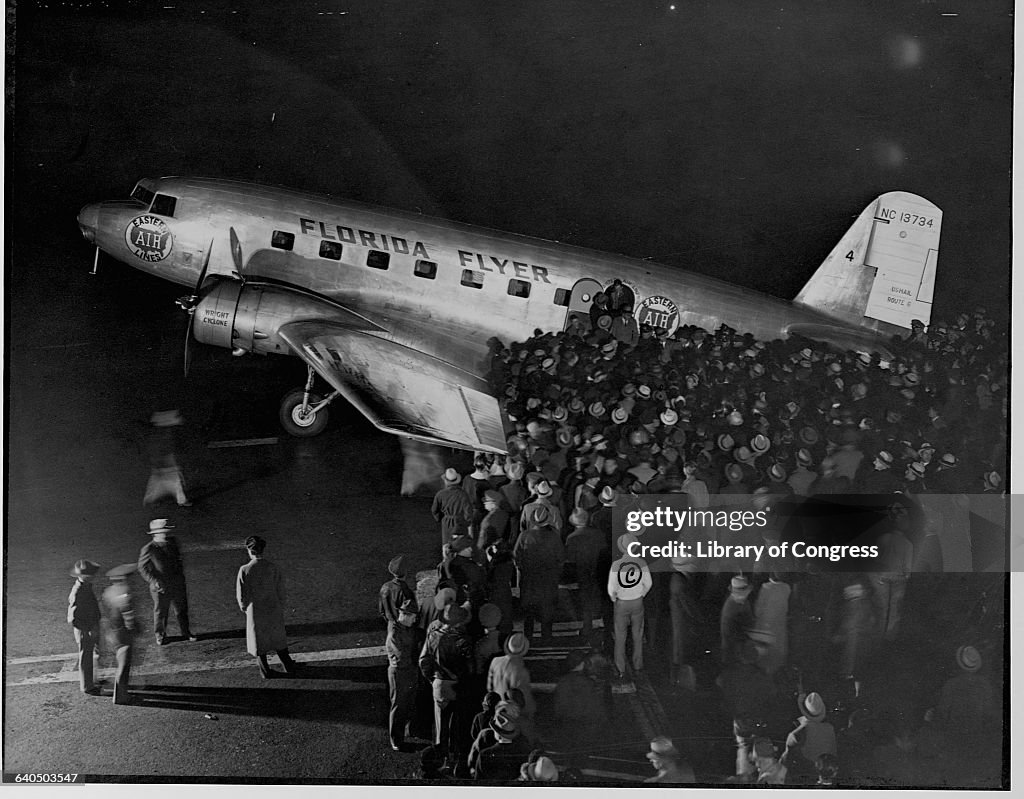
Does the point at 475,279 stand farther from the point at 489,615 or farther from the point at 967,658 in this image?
the point at 967,658

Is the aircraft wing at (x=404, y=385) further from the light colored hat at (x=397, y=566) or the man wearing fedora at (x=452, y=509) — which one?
the light colored hat at (x=397, y=566)

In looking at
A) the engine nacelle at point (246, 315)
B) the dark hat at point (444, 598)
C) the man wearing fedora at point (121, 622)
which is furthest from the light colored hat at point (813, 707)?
the man wearing fedora at point (121, 622)

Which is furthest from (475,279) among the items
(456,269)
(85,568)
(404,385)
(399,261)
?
(85,568)

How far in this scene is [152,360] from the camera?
5672 mm

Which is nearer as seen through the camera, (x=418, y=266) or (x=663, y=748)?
(x=663, y=748)

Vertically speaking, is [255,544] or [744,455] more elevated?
[744,455]

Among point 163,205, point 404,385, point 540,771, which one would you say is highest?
point 163,205

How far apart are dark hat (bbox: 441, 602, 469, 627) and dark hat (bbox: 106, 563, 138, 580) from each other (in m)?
2.16

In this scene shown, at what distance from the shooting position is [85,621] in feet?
17.9

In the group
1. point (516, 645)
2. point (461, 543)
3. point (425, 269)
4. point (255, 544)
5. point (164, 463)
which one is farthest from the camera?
point (425, 269)

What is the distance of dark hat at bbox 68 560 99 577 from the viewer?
5.50 meters

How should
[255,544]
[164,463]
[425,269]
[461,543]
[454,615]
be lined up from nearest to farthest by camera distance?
[454,615]
[461,543]
[255,544]
[164,463]
[425,269]

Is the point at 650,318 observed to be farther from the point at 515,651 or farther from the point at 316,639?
the point at 316,639

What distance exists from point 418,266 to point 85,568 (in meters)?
3.02
